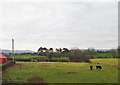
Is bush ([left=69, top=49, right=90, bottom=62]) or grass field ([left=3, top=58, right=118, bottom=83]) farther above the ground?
A: bush ([left=69, top=49, right=90, bottom=62])

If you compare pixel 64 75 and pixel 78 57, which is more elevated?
pixel 78 57

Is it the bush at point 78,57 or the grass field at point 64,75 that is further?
the bush at point 78,57

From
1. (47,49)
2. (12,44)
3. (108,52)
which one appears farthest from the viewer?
(47,49)

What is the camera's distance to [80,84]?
2350 cm

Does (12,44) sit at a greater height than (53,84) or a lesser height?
greater

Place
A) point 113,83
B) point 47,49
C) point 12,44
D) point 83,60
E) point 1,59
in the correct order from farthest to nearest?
point 47,49
point 83,60
point 12,44
point 113,83
point 1,59

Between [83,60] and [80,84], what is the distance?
51324 millimetres

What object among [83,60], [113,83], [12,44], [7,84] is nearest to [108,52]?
[83,60]

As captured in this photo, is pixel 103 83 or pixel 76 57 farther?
pixel 76 57

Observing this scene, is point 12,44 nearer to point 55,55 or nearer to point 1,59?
point 55,55

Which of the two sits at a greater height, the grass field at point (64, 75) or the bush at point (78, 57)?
the bush at point (78, 57)

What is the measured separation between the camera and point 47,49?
10094 cm

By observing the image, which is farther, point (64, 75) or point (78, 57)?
point (78, 57)

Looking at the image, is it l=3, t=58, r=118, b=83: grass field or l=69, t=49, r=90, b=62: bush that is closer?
l=3, t=58, r=118, b=83: grass field
